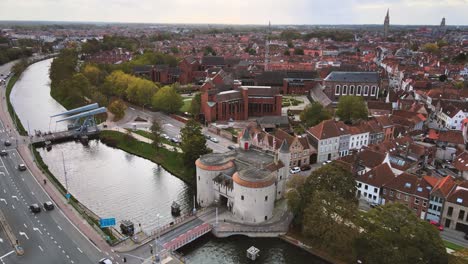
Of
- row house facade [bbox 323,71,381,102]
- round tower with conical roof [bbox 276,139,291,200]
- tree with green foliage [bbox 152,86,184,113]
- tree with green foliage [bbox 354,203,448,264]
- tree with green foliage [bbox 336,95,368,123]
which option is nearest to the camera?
tree with green foliage [bbox 354,203,448,264]

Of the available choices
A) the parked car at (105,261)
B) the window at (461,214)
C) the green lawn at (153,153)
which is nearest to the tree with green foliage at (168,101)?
the green lawn at (153,153)

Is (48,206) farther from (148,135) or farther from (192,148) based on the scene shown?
(148,135)

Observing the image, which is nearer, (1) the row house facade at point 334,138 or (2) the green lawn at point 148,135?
(1) the row house facade at point 334,138

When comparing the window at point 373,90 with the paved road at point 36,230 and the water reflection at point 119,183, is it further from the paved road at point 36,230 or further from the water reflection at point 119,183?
the paved road at point 36,230

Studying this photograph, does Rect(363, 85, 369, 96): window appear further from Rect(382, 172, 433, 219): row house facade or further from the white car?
Rect(382, 172, 433, 219): row house facade

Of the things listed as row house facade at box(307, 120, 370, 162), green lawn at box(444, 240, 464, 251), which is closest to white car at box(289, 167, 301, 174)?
row house facade at box(307, 120, 370, 162)
